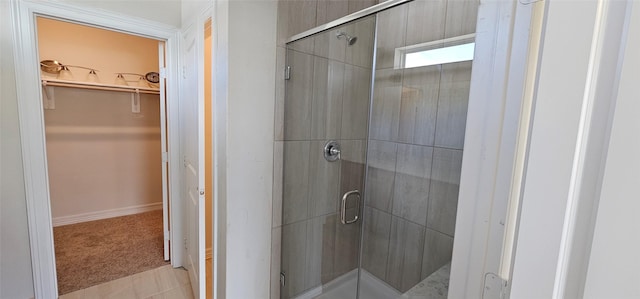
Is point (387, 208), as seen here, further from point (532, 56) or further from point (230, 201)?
point (532, 56)

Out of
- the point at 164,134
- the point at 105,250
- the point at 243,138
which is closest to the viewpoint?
the point at 243,138

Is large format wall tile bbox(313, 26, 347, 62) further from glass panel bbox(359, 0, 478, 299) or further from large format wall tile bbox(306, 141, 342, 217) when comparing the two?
large format wall tile bbox(306, 141, 342, 217)

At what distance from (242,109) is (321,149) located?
0.59 metres

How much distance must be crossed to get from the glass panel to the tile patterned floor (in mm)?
1501

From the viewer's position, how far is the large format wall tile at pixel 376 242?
197 centimetres

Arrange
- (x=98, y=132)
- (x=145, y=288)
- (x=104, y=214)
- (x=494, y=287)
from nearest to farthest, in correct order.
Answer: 1. (x=494, y=287)
2. (x=145, y=288)
3. (x=98, y=132)
4. (x=104, y=214)

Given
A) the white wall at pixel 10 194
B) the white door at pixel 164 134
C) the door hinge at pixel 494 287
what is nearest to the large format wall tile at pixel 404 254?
the door hinge at pixel 494 287

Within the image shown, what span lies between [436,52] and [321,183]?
1094mm

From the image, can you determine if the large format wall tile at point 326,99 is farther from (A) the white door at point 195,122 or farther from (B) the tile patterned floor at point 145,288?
(B) the tile patterned floor at point 145,288

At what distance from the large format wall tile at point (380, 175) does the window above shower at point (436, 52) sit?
0.58 m

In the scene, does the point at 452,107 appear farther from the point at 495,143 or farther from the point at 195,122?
the point at 195,122

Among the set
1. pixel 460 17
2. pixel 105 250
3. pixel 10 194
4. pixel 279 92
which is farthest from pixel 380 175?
pixel 105 250

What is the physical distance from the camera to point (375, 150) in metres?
1.96

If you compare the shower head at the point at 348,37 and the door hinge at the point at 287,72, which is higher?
the shower head at the point at 348,37
